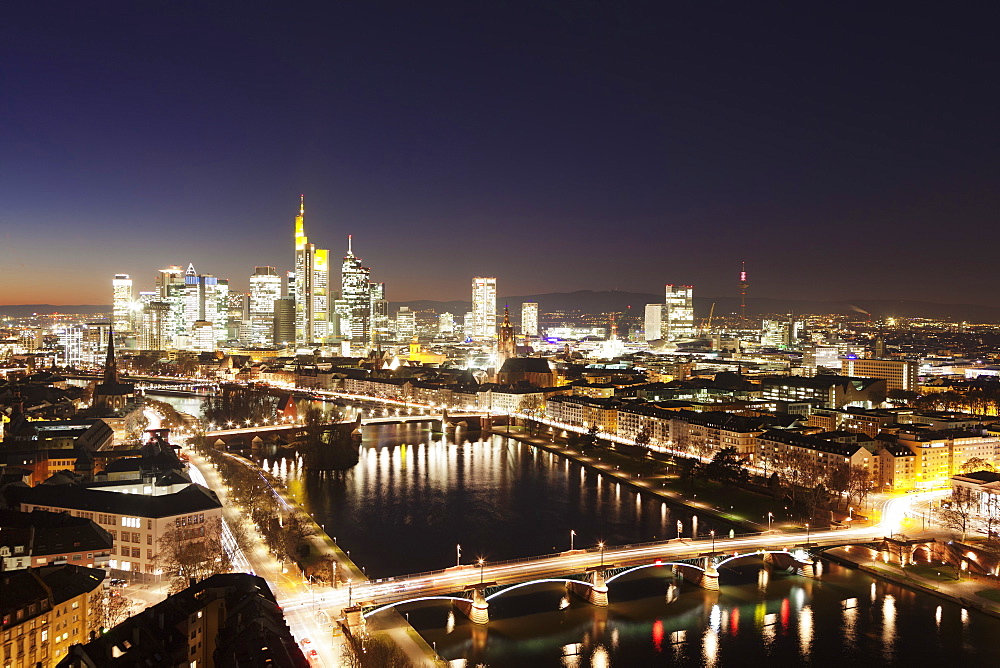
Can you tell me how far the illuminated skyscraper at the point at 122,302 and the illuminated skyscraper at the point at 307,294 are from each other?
1005 inches

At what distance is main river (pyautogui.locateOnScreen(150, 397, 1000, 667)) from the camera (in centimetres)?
1292

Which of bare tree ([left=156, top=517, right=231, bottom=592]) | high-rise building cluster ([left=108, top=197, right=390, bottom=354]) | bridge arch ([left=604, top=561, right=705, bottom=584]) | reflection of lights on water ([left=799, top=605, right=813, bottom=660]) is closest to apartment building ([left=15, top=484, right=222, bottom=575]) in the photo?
bare tree ([left=156, top=517, right=231, bottom=592])

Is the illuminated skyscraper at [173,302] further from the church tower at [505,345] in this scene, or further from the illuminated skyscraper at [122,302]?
the church tower at [505,345]

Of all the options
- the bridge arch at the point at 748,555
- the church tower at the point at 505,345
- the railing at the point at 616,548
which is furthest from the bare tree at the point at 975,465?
the church tower at the point at 505,345

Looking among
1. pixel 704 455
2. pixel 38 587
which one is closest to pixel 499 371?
pixel 704 455

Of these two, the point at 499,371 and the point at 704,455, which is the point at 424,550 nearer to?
the point at 704,455

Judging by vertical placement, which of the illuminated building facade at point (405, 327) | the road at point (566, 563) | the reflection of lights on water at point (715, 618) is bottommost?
the reflection of lights on water at point (715, 618)

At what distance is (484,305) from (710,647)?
321 feet

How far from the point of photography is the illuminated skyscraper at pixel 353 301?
315ft

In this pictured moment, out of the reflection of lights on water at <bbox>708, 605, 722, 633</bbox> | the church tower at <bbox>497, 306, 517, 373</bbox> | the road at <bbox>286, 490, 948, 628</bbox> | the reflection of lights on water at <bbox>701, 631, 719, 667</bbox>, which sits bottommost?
the reflection of lights on water at <bbox>701, 631, 719, 667</bbox>

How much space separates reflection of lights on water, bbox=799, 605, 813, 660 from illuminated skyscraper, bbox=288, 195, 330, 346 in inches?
3323

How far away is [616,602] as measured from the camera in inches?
587

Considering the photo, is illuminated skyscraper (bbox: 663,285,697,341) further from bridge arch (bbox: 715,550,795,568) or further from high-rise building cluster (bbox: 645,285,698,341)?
bridge arch (bbox: 715,550,795,568)

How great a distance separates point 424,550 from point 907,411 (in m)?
22.7
